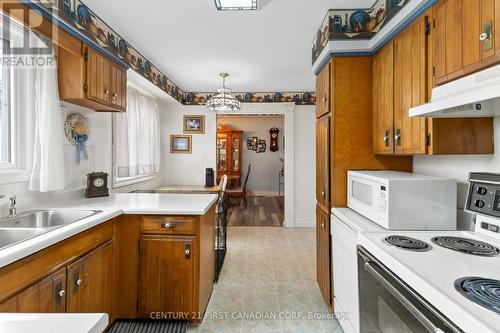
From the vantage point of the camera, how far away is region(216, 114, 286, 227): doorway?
7.65 metres

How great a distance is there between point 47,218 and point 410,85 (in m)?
2.53

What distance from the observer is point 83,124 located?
235 cm

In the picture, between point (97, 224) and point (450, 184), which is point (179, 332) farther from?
point (450, 184)

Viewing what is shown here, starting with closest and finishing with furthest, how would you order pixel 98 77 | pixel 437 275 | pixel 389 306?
pixel 437 275 < pixel 389 306 < pixel 98 77

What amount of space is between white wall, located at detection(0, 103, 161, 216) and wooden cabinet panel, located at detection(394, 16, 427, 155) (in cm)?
246

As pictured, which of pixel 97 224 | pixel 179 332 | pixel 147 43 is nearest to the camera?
pixel 97 224

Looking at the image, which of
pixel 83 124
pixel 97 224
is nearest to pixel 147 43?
pixel 83 124

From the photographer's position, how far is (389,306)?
3.43ft

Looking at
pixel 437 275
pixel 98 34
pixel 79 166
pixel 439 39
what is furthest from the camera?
Answer: pixel 79 166

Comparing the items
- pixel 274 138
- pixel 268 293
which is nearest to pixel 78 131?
pixel 268 293

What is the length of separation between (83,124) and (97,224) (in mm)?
1209

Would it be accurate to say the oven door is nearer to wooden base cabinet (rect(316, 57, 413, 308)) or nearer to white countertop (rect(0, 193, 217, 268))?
wooden base cabinet (rect(316, 57, 413, 308))

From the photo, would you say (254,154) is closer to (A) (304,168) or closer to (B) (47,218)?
Answer: (A) (304,168)

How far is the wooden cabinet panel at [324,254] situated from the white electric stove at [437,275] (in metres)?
0.71
